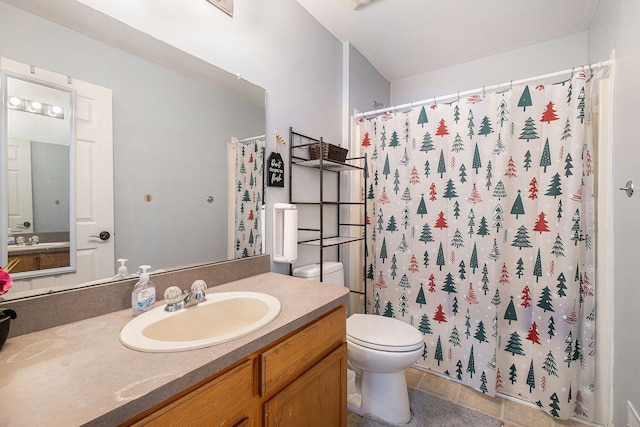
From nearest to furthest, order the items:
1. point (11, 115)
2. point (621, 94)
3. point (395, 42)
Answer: point (11, 115) < point (621, 94) < point (395, 42)

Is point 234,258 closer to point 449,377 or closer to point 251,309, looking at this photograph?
point 251,309

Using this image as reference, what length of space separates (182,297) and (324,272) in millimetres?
950

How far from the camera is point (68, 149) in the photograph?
2.94 feet

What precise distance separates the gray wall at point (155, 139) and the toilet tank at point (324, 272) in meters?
0.55

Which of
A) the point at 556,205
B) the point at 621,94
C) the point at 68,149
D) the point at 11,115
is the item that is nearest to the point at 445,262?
the point at 556,205

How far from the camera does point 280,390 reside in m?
0.87

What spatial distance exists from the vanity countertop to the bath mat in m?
1.15

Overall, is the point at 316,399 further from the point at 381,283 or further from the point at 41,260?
the point at 381,283

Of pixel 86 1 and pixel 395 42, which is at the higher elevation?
pixel 395 42

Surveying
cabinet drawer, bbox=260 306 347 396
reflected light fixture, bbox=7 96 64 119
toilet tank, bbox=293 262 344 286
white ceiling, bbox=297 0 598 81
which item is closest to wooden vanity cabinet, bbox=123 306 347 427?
cabinet drawer, bbox=260 306 347 396

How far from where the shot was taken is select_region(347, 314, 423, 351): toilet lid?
4.67 feet

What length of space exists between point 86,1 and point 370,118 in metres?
1.89

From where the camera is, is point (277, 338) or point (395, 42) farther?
point (395, 42)

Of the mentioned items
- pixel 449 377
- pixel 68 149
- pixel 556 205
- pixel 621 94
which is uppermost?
pixel 621 94
